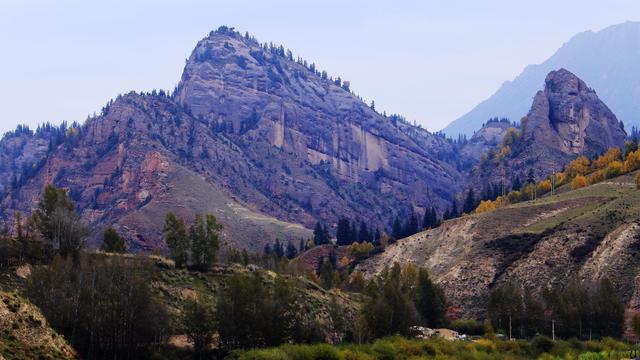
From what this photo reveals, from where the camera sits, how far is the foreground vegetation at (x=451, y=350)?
92.8 metres

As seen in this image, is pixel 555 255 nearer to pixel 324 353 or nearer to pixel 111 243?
pixel 324 353

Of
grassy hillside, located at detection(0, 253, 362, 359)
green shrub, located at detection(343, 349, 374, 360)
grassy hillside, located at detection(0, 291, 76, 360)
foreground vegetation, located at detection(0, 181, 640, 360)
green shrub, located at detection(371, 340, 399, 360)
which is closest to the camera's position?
grassy hillside, located at detection(0, 291, 76, 360)

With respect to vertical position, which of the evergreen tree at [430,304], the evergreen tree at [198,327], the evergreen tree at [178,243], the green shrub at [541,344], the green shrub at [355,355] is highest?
the evergreen tree at [178,243]

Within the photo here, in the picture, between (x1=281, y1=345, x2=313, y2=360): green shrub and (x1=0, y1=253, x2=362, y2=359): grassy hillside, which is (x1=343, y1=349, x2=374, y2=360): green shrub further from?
(x1=0, y1=253, x2=362, y2=359): grassy hillside

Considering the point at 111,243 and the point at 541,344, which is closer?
the point at 541,344

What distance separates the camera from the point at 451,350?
109 meters

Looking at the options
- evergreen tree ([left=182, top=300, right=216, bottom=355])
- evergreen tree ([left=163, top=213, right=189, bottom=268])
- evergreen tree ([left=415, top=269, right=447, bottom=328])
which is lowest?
evergreen tree ([left=182, top=300, right=216, bottom=355])

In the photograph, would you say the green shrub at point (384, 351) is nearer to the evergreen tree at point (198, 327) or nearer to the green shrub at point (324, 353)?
the green shrub at point (324, 353)

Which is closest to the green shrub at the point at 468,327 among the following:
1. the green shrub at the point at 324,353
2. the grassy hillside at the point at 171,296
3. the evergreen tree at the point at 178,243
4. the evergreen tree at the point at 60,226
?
the grassy hillside at the point at 171,296

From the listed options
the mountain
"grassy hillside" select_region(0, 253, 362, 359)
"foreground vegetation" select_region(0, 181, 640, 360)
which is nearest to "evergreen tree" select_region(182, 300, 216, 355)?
"foreground vegetation" select_region(0, 181, 640, 360)

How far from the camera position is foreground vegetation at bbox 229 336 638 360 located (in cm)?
9281

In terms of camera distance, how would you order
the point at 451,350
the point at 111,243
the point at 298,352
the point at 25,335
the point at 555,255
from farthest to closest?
1. the point at 555,255
2. the point at 111,243
3. the point at 451,350
4. the point at 298,352
5. the point at 25,335

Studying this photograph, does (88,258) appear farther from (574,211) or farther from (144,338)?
(574,211)

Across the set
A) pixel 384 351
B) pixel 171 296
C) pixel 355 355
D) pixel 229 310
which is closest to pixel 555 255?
pixel 384 351
